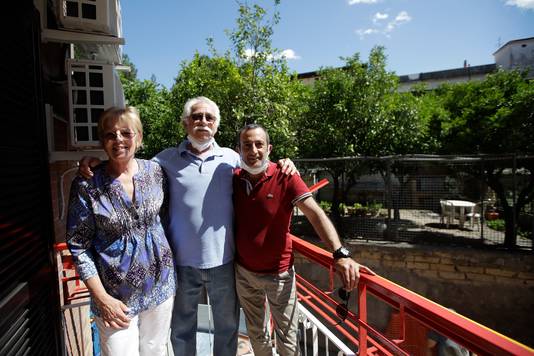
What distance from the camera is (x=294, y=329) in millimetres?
2170

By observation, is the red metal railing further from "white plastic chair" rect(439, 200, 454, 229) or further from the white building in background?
the white building in background

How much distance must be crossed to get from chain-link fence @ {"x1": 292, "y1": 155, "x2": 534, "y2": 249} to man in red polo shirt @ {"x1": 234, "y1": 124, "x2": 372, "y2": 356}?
22.3ft

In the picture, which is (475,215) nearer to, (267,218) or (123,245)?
(267,218)

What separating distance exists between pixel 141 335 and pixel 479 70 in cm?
3616

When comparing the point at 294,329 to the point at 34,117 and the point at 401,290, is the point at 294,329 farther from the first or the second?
the point at 34,117

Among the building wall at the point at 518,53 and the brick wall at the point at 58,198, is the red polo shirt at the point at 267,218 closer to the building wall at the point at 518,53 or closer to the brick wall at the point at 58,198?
the brick wall at the point at 58,198

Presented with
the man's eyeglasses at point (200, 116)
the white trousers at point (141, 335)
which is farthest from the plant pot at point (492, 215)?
the white trousers at point (141, 335)

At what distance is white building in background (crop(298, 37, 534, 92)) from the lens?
28.4m

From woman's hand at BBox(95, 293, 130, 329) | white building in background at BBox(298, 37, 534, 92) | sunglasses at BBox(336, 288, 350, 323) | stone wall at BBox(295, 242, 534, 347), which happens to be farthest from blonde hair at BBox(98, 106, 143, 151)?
white building in background at BBox(298, 37, 534, 92)

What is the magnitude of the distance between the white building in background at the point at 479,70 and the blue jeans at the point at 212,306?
86.0 ft

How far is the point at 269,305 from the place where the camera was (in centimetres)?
219

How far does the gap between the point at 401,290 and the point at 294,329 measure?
888 mm

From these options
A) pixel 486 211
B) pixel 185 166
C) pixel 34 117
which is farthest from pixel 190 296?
pixel 486 211

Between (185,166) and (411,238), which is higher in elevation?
(185,166)
